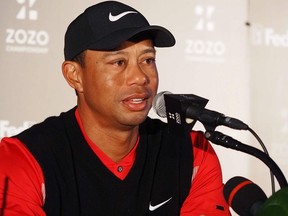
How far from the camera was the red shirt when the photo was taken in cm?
157

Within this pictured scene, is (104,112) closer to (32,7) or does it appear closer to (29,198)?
(29,198)

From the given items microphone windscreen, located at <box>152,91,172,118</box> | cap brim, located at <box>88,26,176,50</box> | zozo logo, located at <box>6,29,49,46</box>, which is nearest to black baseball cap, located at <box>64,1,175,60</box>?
cap brim, located at <box>88,26,176,50</box>

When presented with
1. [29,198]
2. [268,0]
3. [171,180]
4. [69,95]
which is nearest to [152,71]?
[171,180]

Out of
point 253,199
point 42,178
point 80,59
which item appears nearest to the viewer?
point 253,199

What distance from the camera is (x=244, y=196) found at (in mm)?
1188

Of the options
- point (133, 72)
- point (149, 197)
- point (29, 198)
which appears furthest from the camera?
point (149, 197)

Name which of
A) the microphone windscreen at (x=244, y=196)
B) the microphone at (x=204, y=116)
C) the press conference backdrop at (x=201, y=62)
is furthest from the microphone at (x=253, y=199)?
the press conference backdrop at (x=201, y=62)

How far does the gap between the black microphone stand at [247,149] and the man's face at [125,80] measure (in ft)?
1.50

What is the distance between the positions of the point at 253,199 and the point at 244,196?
35 mm

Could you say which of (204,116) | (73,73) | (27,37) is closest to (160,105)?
(204,116)

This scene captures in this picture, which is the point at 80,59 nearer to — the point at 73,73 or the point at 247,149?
the point at 73,73

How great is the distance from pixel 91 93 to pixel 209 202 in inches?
20.0

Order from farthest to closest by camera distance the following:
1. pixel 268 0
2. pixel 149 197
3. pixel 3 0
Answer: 1. pixel 268 0
2. pixel 3 0
3. pixel 149 197

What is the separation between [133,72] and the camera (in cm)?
172
